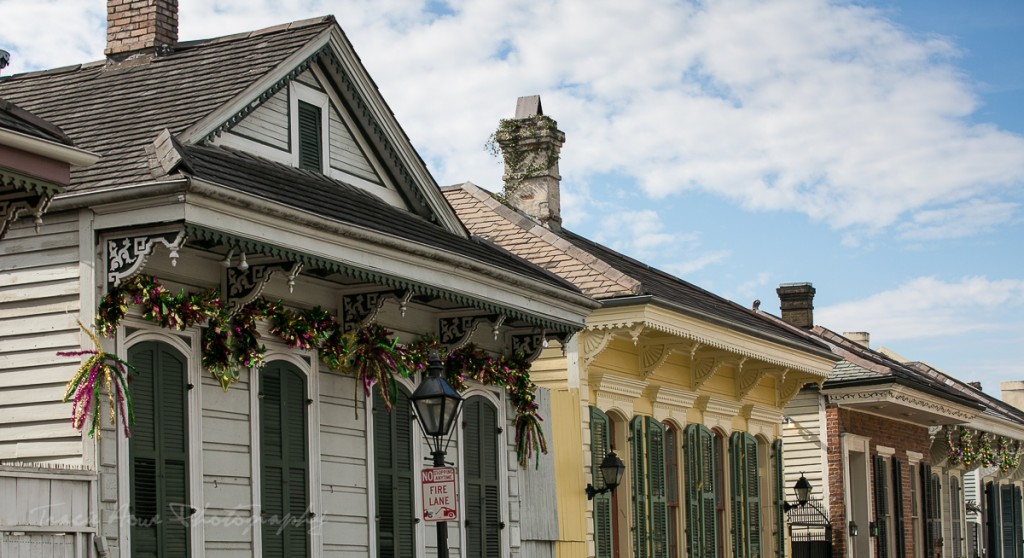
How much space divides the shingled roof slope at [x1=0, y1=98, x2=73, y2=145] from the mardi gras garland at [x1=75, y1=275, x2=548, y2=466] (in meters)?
1.93

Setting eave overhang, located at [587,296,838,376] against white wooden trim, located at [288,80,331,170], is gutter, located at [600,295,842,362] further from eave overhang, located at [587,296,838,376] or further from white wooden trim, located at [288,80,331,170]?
white wooden trim, located at [288,80,331,170]

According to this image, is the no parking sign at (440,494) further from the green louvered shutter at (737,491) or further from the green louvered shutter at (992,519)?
the green louvered shutter at (992,519)

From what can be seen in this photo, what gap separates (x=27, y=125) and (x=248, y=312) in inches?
141

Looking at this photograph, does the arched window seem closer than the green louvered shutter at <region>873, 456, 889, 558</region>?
Yes

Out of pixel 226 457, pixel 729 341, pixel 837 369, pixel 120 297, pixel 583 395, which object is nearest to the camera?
pixel 120 297

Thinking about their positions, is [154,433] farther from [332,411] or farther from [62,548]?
[332,411]

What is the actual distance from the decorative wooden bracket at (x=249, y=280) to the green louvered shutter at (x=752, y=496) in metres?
12.6

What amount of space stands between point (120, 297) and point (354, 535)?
3855mm

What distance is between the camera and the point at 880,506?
1187 inches

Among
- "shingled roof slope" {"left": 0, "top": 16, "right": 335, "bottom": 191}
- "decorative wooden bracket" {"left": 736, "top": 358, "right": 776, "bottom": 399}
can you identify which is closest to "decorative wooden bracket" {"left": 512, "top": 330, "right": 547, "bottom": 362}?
"shingled roof slope" {"left": 0, "top": 16, "right": 335, "bottom": 191}

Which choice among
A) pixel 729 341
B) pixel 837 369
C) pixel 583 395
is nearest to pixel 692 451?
pixel 729 341

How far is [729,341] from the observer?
2220cm

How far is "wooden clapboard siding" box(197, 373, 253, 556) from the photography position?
13078 mm

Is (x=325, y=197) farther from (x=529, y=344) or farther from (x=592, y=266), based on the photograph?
(x=592, y=266)
